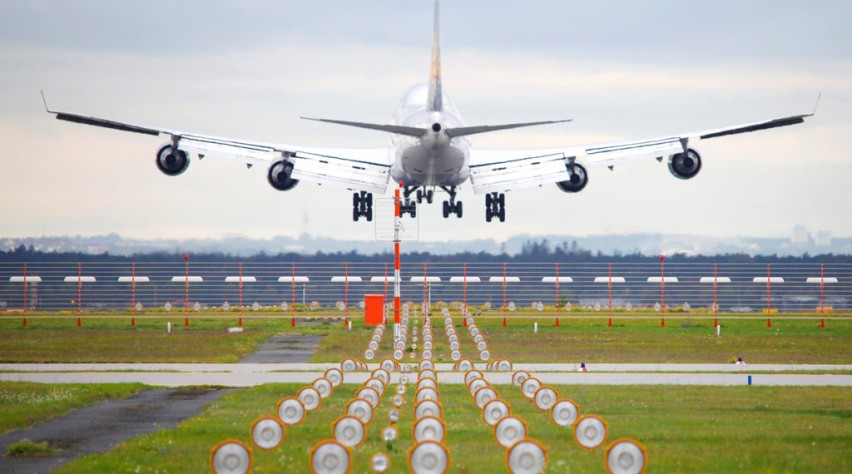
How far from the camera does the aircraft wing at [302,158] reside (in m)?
58.8

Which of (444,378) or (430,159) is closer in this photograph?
(444,378)

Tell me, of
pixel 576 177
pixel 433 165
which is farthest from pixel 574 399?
pixel 576 177

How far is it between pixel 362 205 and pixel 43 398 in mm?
28008

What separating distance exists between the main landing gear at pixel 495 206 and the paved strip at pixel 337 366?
43.7ft

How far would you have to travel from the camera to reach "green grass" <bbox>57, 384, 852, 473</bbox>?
24.5 metres

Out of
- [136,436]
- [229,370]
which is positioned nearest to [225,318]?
[229,370]

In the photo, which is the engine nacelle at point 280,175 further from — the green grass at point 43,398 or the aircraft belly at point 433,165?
the green grass at point 43,398

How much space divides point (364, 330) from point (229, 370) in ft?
78.3

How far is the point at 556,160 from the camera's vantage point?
203 ft

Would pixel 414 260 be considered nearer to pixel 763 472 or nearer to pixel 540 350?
pixel 540 350

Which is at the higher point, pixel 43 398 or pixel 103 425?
pixel 43 398

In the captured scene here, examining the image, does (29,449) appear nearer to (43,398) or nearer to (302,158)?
(43,398)

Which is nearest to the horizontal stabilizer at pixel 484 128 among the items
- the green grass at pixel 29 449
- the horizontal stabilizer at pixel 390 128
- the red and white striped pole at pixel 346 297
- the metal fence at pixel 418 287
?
the horizontal stabilizer at pixel 390 128

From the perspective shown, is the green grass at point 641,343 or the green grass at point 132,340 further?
the green grass at point 132,340
